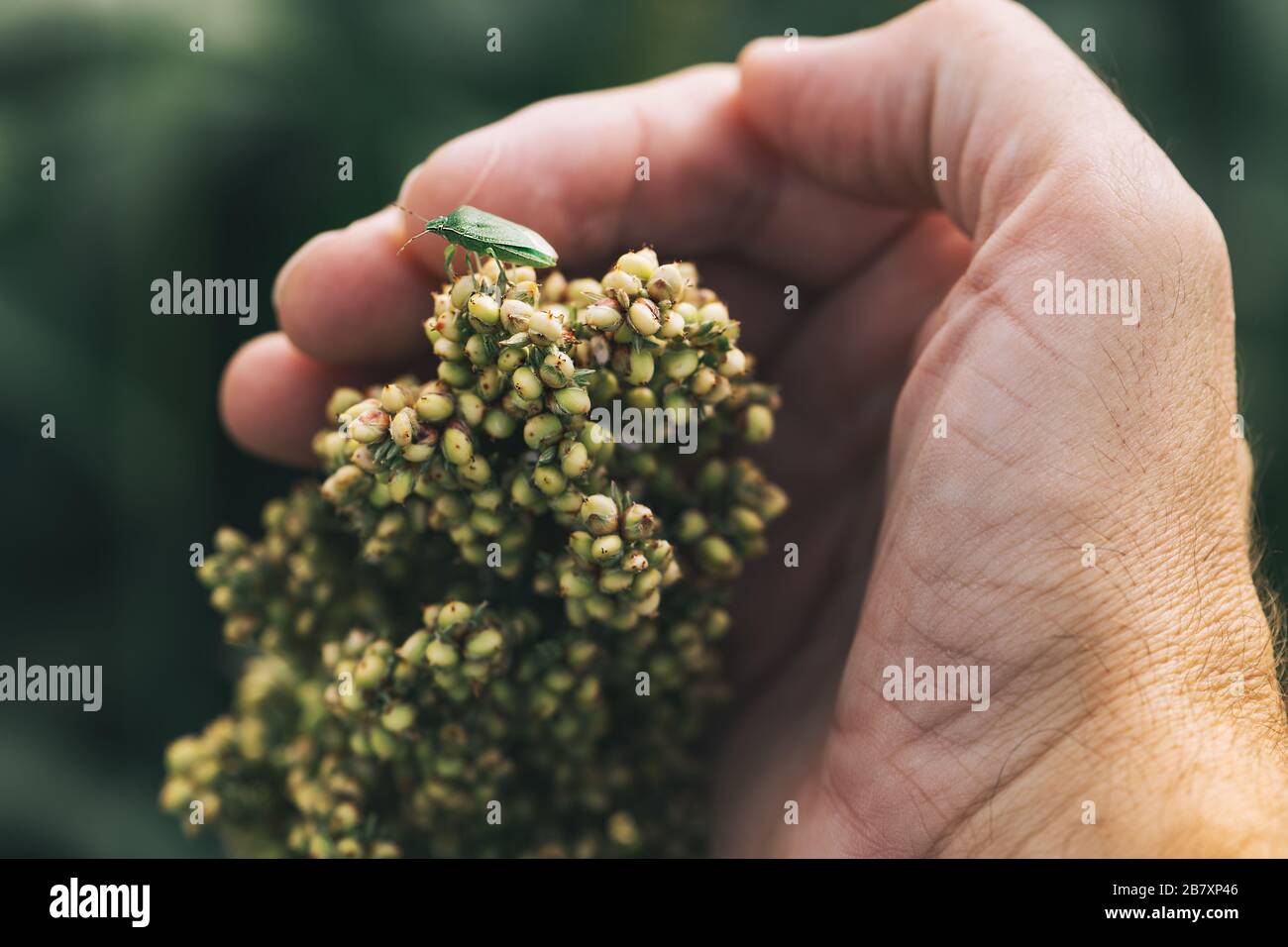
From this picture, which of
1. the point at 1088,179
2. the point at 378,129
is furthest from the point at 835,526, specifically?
the point at 378,129

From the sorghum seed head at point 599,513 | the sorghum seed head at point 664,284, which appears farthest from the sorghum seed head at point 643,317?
the sorghum seed head at point 599,513

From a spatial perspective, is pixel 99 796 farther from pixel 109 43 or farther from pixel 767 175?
pixel 767 175

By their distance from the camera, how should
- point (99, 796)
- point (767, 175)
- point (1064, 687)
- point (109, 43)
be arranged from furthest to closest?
1. point (99, 796)
2. point (109, 43)
3. point (767, 175)
4. point (1064, 687)

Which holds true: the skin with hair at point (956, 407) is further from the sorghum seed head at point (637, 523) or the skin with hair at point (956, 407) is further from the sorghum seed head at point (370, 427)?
the sorghum seed head at point (370, 427)

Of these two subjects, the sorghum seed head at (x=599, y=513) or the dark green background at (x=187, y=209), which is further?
the dark green background at (x=187, y=209)

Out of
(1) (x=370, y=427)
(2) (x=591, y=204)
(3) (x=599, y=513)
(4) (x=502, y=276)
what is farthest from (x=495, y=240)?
(2) (x=591, y=204)

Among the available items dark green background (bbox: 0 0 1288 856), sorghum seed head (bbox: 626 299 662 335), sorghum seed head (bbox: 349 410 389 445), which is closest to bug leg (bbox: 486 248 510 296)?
sorghum seed head (bbox: 626 299 662 335)
